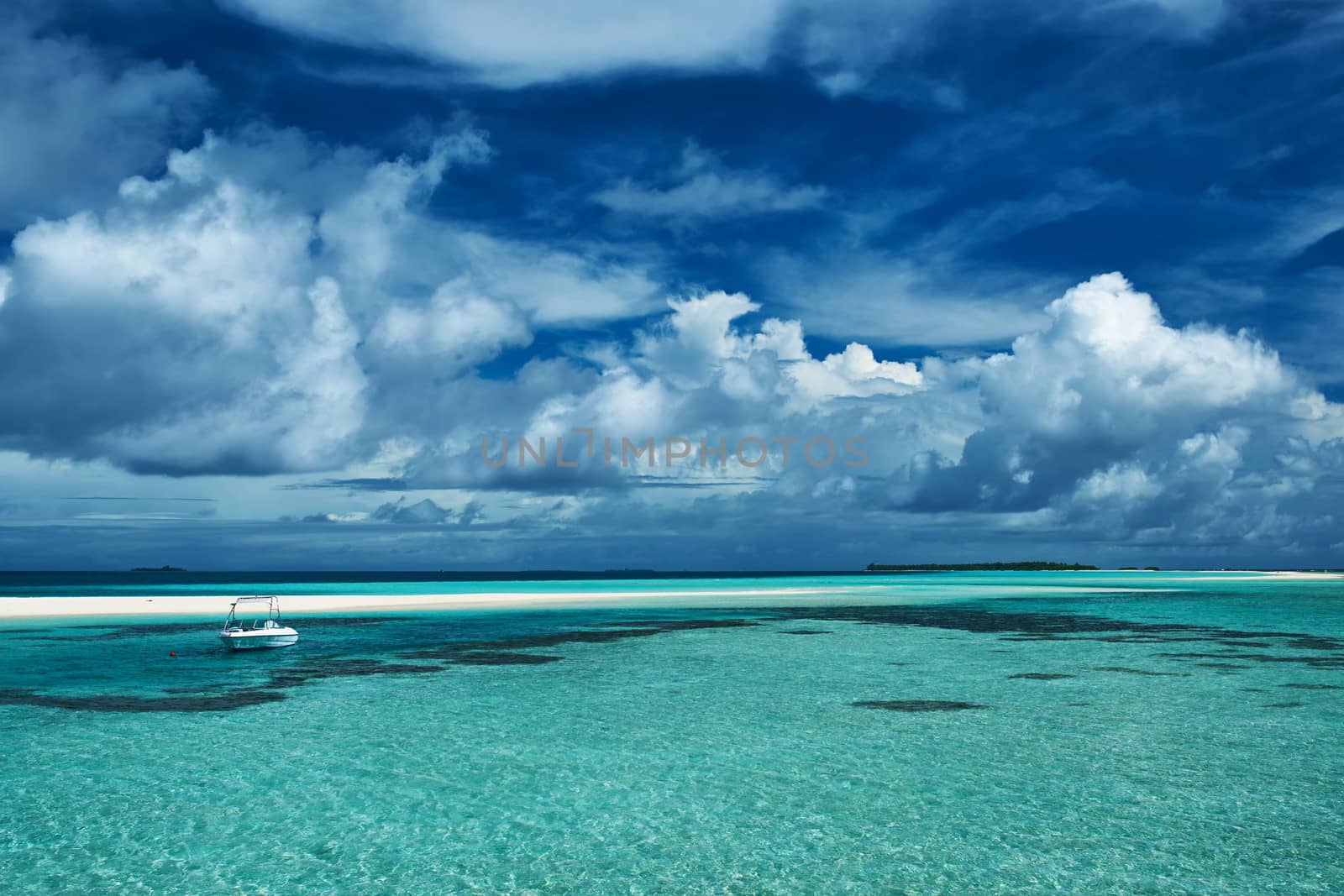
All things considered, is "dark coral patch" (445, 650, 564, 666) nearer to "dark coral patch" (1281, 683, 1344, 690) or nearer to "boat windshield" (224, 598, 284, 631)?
"boat windshield" (224, 598, 284, 631)

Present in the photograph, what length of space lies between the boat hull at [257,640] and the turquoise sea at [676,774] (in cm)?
355

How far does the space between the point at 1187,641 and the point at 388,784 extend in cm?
4035

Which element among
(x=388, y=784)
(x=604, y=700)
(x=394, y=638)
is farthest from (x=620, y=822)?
(x=394, y=638)

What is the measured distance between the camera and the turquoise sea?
→ 43.0ft

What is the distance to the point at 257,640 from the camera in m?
42.9

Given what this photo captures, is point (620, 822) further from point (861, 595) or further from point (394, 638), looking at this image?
point (861, 595)

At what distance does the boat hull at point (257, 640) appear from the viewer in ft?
138

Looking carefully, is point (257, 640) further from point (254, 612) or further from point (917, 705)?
point (254, 612)

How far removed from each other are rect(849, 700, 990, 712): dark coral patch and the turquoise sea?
0.52 ft

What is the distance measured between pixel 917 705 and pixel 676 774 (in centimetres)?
1037

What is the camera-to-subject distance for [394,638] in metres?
48.9

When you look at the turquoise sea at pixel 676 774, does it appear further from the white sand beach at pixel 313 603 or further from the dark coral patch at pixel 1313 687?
the white sand beach at pixel 313 603

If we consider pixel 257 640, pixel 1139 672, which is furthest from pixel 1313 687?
pixel 257 640

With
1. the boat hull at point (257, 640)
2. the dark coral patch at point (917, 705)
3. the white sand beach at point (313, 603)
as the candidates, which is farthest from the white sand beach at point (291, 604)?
the dark coral patch at point (917, 705)
